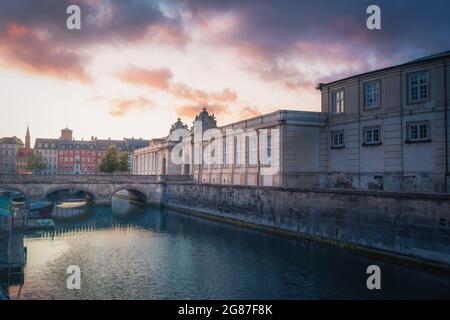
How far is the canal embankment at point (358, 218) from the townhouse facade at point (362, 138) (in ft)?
11.6

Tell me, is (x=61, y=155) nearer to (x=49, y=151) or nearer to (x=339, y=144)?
(x=49, y=151)

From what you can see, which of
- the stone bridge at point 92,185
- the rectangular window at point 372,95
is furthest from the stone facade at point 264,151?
the stone bridge at point 92,185

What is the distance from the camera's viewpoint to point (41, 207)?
5381cm

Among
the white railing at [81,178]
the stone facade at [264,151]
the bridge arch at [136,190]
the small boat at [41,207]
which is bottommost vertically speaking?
the small boat at [41,207]

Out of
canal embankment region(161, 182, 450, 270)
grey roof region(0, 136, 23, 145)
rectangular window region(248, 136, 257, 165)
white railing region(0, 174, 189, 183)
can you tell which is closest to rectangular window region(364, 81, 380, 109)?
canal embankment region(161, 182, 450, 270)

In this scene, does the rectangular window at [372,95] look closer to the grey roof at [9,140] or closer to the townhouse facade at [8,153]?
the townhouse facade at [8,153]

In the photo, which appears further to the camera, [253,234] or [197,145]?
[197,145]

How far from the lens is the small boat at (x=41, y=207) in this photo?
52972 mm

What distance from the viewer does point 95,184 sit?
6431 cm

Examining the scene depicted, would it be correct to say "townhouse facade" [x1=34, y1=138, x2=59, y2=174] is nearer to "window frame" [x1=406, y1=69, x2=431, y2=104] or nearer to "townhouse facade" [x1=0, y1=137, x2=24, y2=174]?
"townhouse facade" [x1=0, y1=137, x2=24, y2=174]
